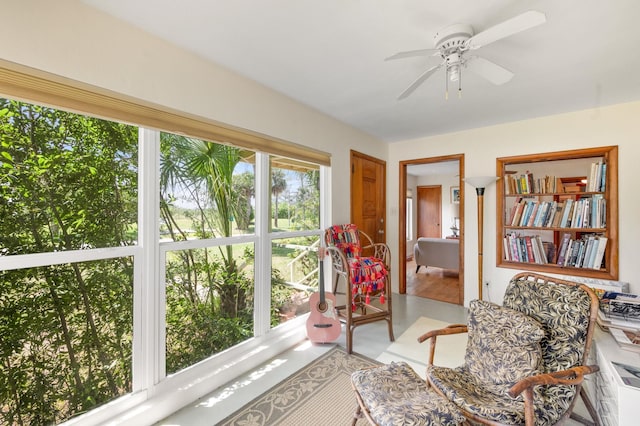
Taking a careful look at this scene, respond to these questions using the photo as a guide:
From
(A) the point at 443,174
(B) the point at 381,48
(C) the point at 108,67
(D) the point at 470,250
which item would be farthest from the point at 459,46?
(A) the point at 443,174

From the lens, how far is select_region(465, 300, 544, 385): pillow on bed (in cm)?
138

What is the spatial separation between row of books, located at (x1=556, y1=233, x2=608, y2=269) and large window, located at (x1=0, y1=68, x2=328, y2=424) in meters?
3.31

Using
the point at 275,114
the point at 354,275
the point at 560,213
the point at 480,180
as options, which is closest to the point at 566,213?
the point at 560,213

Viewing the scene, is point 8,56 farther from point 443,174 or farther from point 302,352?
point 443,174

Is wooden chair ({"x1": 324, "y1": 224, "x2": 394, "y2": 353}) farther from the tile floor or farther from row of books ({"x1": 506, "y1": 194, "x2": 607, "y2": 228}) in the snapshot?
row of books ({"x1": 506, "y1": 194, "x2": 607, "y2": 228})

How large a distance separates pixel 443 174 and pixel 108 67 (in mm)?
7365

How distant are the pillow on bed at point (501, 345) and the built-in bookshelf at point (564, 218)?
81.0 inches

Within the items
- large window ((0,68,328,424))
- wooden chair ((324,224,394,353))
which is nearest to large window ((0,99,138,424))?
large window ((0,68,328,424))

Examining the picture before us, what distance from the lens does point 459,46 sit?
1.52 metres

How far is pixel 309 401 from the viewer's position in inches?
69.4

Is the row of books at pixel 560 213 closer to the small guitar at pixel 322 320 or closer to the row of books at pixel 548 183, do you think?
the row of books at pixel 548 183

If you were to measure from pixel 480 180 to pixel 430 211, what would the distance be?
177 inches

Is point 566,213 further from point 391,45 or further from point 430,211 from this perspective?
point 430,211

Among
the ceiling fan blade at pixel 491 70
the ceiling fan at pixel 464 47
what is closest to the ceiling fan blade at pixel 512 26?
the ceiling fan at pixel 464 47
